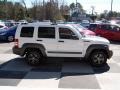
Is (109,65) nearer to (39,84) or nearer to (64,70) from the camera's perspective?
(64,70)

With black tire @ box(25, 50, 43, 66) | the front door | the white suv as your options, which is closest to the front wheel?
the white suv

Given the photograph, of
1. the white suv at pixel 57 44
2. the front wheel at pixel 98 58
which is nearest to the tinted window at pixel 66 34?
the white suv at pixel 57 44

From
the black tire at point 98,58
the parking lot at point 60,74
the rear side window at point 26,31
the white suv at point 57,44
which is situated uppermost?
the rear side window at point 26,31

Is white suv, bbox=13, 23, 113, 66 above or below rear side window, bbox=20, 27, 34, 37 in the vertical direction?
below

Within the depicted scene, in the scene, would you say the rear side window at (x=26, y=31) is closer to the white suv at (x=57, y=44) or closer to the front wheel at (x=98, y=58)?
the white suv at (x=57, y=44)

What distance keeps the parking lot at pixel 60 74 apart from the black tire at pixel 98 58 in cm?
22

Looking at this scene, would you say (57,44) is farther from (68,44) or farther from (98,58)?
(98,58)

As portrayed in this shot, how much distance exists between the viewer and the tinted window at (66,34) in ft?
38.2

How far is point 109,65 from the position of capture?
12.2m

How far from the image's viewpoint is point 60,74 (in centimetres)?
1055

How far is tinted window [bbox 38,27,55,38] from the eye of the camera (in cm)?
1173

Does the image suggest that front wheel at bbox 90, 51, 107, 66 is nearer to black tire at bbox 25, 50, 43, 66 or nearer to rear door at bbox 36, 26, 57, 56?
rear door at bbox 36, 26, 57, 56

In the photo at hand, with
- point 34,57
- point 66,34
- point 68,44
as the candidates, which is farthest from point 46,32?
point 34,57

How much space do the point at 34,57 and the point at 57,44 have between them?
1.12 meters
